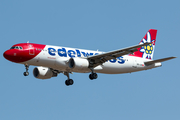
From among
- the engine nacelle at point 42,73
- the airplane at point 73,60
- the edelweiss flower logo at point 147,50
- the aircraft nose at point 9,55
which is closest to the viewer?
the aircraft nose at point 9,55

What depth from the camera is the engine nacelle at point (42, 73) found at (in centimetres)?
4662

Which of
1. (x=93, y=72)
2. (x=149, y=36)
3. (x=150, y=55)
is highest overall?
(x=149, y=36)

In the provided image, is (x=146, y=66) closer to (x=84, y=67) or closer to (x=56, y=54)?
(x=84, y=67)

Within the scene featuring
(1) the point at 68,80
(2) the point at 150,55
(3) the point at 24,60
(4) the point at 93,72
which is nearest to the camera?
(3) the point at 24,60

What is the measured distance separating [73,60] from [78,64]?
0.77m

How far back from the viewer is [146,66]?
162ft

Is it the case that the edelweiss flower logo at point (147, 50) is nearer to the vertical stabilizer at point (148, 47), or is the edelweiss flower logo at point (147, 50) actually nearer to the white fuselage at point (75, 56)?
the vertical stabilizer at point (148, 47)

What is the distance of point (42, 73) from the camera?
4666 cm

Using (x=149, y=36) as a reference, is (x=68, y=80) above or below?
below

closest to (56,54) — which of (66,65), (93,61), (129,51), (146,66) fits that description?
(66,65)

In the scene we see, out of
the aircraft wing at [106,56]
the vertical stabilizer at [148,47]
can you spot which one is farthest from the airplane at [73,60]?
the vertical stabilizer at [148,47]

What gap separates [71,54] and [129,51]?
7.06 m

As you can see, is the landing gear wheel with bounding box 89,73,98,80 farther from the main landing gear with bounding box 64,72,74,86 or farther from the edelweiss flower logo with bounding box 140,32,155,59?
the edelweiss flower logo with bounding box 140,32,155,59

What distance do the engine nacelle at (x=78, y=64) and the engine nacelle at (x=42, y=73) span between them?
18.2 ft
